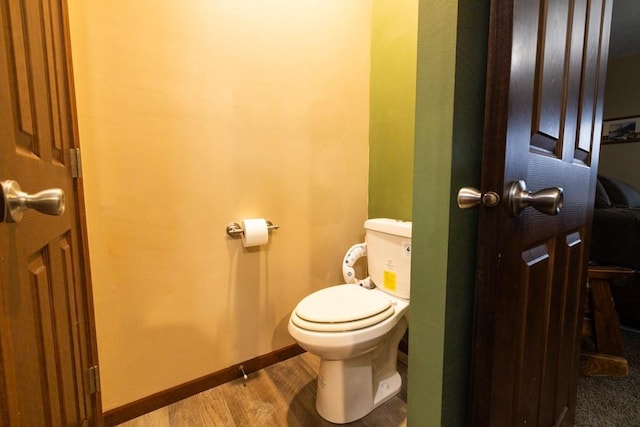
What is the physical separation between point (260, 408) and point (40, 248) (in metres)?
1.16

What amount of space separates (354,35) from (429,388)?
1887 millimetres

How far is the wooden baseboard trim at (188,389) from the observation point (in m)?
1.29

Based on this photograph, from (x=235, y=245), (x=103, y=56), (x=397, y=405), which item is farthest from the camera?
(x=235, y=245)

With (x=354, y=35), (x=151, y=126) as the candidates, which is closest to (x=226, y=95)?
(x=151, y=126)

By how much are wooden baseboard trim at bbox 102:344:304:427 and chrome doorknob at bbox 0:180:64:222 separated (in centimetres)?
129

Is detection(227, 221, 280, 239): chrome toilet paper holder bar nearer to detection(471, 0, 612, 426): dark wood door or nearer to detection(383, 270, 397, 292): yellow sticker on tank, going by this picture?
detection(383, 270, 397, 292): yellow sticker on tank

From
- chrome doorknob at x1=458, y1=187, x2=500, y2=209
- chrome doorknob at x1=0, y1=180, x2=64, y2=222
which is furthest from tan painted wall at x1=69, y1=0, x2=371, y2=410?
chrome doorknob at x1=458, y1=187, x2=500, y2=209

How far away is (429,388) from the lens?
0.73 metres

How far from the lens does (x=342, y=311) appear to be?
1.23 metres

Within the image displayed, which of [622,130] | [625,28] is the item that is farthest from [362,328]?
[622,130]

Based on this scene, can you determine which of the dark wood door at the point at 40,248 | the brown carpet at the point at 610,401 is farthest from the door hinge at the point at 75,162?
the brown carpet at the point at 610,401

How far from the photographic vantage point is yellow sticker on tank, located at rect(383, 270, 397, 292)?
1483 mm

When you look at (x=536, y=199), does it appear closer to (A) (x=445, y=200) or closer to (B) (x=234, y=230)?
(A) (x=445, y=200)

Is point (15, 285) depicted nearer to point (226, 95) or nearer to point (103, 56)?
point (103, 56)
